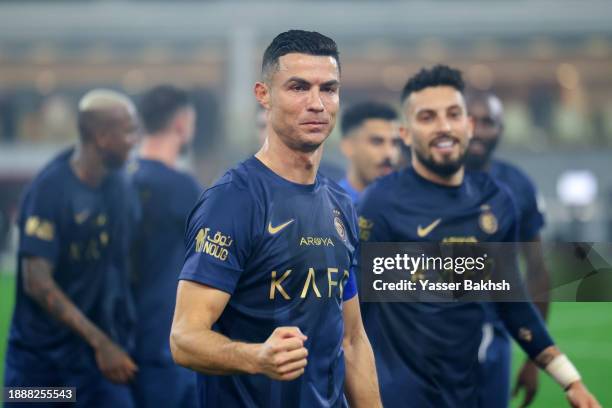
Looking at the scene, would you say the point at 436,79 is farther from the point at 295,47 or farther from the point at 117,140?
the point at 117,140

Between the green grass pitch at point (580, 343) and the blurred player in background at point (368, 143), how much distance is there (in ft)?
7.69

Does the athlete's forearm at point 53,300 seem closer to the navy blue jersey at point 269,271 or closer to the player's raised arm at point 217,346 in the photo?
the navy blue jersey at point 269,271

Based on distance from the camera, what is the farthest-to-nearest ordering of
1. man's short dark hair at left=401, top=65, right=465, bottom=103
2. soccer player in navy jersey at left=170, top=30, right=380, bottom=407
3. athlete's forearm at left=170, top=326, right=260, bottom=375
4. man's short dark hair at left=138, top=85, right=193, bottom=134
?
man's short dark hair at left=138, top=85, right=193, bottom=134
man's short dark hair at left=401, top=65, right=465, bottom=103
soccer player in navy jersey at left=170, top=30, right=380, bottom=407
athlete's forearm at left=170, top=326, right=260, bottom=375

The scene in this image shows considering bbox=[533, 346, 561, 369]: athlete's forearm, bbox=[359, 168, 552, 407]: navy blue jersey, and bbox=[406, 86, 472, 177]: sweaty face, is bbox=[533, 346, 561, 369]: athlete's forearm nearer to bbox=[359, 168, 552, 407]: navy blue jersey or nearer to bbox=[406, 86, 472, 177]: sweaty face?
bbox=[359, 168, 552, 407]: navy blue jersey

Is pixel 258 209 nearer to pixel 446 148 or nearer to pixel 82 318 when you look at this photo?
pixel 446 148

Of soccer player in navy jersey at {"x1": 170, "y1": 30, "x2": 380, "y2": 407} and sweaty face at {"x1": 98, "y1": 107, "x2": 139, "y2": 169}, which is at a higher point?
sweaty face at {"x1": 98, "y1": 107, "x2": 139, "y2": 169}

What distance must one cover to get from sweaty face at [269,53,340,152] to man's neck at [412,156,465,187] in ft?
5.80

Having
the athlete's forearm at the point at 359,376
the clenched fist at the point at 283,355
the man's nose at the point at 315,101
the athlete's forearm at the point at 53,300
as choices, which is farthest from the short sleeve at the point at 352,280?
the athlete's forearm at the point at 53,300

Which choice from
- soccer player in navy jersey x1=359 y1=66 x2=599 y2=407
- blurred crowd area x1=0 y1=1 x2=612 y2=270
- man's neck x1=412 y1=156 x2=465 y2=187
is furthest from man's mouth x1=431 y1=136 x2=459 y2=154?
blurred crowd area x1=0 y1=1 x2=612 y2=270

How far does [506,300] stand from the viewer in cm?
538

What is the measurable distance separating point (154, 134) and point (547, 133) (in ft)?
111

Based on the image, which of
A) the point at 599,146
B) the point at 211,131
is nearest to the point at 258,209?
the point at 211,131

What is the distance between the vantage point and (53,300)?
6.36 m

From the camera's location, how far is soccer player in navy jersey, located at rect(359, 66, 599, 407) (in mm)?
5215
